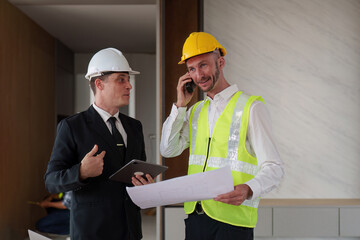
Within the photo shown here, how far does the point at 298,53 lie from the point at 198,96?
136 centimetres

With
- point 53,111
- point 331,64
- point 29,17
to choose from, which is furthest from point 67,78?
point 331,64

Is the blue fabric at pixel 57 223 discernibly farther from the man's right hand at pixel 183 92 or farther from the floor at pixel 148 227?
the man's right hand at pixel 183 92

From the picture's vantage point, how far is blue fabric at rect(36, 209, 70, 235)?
6.18 meters

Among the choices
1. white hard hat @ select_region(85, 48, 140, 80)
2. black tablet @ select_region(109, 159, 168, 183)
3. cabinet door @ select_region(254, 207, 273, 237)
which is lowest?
cabinet door @ select_region(254, 207, 273, 237)

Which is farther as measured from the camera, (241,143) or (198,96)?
(198,96)

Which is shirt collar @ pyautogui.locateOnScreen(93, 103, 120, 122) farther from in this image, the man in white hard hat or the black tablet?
the black tablet

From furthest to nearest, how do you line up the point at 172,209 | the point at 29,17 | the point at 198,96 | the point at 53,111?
1. the point at 53,111
2. the point at 29,17
3. the point at 198,96
4. the point at 172,209

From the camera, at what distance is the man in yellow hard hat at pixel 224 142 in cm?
206

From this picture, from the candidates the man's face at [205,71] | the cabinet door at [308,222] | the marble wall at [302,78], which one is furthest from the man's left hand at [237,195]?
the marble wall at [302,78]

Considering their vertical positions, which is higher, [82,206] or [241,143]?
[241,143]

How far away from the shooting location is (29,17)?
22.6 ft

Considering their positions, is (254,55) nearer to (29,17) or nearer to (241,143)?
(241,143)

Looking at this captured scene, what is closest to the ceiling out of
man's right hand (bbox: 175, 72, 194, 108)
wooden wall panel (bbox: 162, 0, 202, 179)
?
wooden wall panel (bbox: 162, 0, 202, 179)

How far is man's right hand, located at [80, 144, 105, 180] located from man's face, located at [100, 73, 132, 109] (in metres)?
0.43
